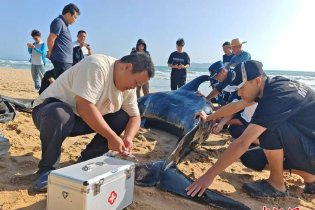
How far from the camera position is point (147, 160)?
14.0 ft

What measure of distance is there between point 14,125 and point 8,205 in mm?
2647

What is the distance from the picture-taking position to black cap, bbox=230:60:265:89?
3295 mm

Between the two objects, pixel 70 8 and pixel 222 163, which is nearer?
pixel 222 163

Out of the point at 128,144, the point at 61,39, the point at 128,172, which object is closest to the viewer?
the point at 128,172

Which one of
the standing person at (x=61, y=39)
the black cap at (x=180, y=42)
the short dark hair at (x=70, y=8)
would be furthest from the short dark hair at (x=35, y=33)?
the black cap at (x=180, y=42)

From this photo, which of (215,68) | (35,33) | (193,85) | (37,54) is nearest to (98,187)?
(193,85)

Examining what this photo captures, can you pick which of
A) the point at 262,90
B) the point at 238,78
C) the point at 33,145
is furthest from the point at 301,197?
the point at 33,145

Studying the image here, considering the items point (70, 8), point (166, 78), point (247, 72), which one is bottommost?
point (166, 78)

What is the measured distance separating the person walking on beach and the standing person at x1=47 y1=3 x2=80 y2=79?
337 cm

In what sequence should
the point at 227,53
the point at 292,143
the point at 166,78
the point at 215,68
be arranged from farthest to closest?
the point at 166,78, the point at 227,53, the point at 215,68, the point at 292,143

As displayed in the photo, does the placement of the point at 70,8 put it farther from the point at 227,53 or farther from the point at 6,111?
the point at 227,53

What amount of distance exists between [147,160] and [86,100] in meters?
1.54

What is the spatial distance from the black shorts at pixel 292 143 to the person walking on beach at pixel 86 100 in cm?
136

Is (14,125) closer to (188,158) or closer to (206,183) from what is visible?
(188,158)
